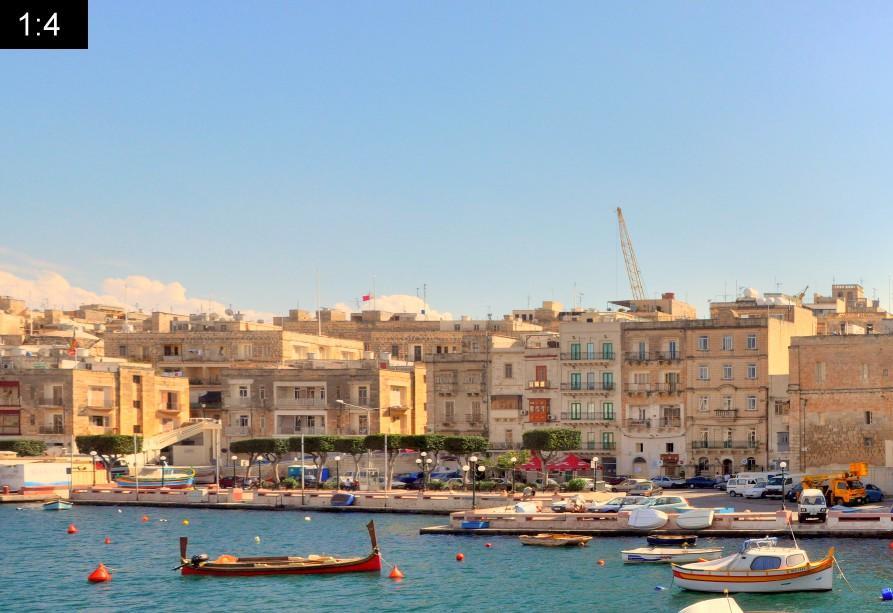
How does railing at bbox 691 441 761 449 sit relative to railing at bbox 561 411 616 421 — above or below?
below

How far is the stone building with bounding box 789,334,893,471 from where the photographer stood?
8256 centimetres

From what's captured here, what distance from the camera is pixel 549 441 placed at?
9044 cm

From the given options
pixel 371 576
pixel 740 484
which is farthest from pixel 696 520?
pixel 740 484

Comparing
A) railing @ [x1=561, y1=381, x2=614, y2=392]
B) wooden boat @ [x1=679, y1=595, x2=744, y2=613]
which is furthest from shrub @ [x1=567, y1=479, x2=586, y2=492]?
wooden boat @ [x1=679, y1=595, x2=744, y2=613]

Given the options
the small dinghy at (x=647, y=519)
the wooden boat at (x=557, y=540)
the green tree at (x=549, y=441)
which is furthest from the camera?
the green tree at (x=549, y=441)

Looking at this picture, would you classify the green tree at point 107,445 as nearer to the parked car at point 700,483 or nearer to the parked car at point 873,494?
the parked car at point 700,483

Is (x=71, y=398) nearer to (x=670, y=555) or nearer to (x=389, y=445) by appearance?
(x=389, y=445)

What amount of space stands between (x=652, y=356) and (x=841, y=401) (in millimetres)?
14884

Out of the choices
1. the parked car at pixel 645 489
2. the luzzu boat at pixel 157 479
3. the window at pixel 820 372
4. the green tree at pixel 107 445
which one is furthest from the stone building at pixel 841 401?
the green tree at pixel 107 445

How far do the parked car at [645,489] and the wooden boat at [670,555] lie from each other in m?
18.9

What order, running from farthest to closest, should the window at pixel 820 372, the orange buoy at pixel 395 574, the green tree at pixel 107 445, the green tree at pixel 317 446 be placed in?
1. the green tree at pixel 107 445
2. the green tree at pixel 317 446
3. the window at pixel 820 372
4. the orange buoy at pixel 395 574

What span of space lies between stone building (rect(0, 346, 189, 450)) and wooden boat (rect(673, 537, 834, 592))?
2362 inches

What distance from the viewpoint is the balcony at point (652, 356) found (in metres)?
94.1

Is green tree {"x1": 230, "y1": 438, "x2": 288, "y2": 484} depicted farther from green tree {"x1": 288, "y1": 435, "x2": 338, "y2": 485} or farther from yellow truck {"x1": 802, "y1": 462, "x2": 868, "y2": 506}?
yellow truck {"x1": 802, "y1": 462, "x2": 868, "y2": 506}
